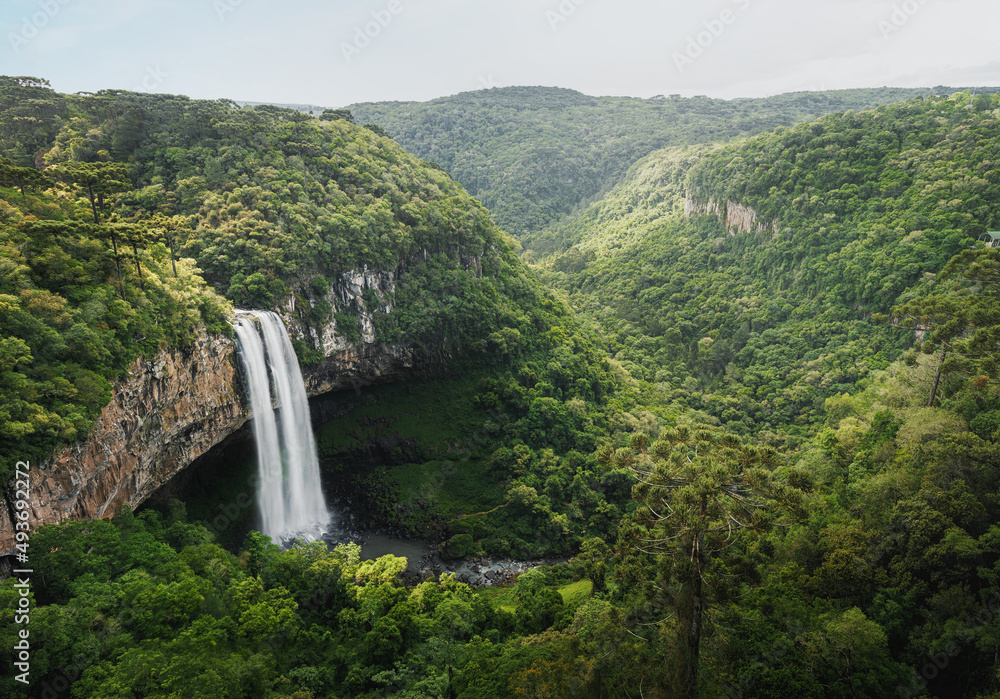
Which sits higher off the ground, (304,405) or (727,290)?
(727,290)

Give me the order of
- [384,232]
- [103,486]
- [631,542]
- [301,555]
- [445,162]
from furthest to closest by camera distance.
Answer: [445,162] < [384,232] < [301,555] < [103,486] < [631,542]

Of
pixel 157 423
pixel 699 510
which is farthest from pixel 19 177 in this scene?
pixel 699 510

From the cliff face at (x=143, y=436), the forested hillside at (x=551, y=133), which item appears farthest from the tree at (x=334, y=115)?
the forested hillside at (x=551, y=133)

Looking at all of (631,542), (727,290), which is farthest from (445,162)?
(631,542)

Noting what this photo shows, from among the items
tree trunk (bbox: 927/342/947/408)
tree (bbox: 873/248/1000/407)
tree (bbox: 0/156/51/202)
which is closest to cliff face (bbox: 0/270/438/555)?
tree (bbox: 0/156/51/202)

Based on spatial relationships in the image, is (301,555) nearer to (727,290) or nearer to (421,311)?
(421,311)

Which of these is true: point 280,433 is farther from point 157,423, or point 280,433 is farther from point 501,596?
point 501,596
